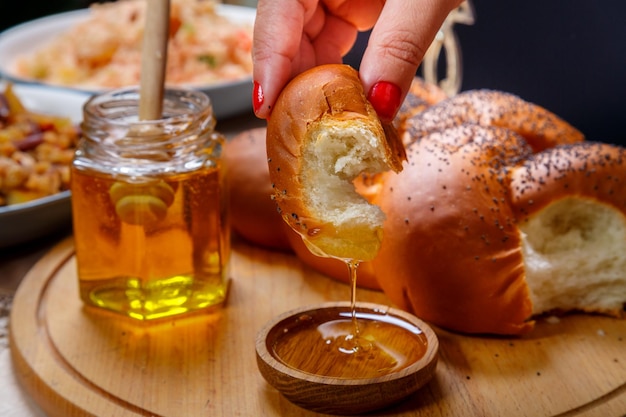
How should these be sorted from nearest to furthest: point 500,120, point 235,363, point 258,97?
point 258,97, point 235,363, point 500,120

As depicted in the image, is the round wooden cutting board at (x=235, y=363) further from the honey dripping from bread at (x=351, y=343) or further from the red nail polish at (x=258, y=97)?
the red nail polish at (x=258, y=97)

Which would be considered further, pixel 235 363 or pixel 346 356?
pixel 235 363

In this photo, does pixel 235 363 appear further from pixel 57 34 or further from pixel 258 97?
pixel 57 34

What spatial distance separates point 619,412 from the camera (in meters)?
1.47

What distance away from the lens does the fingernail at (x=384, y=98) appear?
4.55 feet

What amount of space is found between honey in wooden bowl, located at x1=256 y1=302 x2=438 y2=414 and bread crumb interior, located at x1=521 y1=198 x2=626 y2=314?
1.12 ft

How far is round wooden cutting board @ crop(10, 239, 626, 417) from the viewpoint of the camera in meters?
1.49

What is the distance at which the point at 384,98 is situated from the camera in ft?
4.56

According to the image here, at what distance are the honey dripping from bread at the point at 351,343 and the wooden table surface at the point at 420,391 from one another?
73 mm

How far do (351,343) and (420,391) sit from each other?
6.1 inches

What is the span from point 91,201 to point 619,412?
1.12 metres

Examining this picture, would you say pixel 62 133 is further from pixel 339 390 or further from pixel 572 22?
pixel 572 22

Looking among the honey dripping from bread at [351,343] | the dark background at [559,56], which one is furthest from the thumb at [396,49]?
the dark background at [559,56]

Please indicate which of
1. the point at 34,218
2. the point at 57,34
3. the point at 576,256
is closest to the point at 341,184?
the point at 576,256
